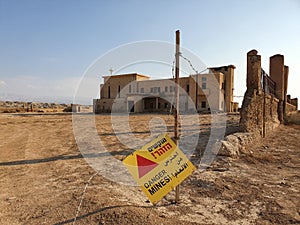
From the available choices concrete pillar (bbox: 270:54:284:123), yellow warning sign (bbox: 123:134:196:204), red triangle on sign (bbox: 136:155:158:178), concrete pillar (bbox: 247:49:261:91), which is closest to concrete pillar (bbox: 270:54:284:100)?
concrete pillar (bbox: 270:54:284:123)

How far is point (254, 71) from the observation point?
9.00 meters

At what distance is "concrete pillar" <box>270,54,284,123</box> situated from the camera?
1481 cm

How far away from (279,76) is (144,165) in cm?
1494

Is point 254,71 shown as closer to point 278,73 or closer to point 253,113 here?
point 253,113

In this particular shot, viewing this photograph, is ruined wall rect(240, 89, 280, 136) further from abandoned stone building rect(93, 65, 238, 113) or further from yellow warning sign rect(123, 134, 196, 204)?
abandoned stone building rect(93, 65, 238, 113)

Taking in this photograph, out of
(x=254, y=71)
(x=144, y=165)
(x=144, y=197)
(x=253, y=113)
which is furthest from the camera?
(x=254, y=71)

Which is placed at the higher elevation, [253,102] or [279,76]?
[279,76]

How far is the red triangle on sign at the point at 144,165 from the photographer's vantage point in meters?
3.21

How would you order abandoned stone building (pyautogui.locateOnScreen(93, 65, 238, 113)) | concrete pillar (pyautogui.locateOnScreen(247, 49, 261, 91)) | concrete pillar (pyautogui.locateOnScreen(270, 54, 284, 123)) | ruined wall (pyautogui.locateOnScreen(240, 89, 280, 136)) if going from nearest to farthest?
ruined wall (pyautogui.locateOnScreen(240, 89, 280, 136))
concrete pillar (pyautogui.locateOnScreen(247, 49, 261, 91))
concrete pillar (pyautogui.locateOnScreen(270, 54, 284, 123))
abandoned stone building (pyautogui.locateOnScreen(93, 65, 238, 113))

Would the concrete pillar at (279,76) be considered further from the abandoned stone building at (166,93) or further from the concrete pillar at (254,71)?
the abandoned stone building at (166,93)

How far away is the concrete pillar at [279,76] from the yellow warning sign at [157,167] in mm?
14077

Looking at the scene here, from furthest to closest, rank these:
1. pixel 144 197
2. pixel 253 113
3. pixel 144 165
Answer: pixel 253 113
pixel 144 197
pixel 144 165

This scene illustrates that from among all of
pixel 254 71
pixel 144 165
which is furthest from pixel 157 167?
pixel 254 71

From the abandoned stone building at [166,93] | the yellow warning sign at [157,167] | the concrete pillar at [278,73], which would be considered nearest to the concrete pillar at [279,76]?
the concrete pillar at [278,73]
